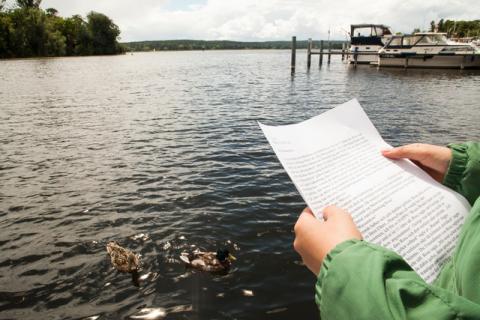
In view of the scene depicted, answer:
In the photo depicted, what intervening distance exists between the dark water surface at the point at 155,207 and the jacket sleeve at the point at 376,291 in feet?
13.1

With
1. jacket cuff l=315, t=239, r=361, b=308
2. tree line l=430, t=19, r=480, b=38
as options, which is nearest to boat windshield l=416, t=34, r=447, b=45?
jacket cuff l=315, t=239, r=361, b=308

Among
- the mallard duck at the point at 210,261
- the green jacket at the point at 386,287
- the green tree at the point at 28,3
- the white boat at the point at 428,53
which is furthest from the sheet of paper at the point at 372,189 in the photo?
the green tree at the point at 28,3

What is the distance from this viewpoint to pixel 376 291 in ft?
3.16

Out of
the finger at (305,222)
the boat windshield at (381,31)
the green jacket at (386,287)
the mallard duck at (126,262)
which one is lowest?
the mallard duck at (126,262)

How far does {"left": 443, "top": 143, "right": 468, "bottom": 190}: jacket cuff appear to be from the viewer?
5.78 ft

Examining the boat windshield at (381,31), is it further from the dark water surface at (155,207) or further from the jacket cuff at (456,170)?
the jacket cuff at (456,170)

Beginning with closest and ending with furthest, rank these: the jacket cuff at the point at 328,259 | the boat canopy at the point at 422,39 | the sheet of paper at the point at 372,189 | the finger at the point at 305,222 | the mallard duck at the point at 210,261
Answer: the jacket cuff at the point at 328,259 → the finger at the point at 305,222 → the sheet of paper at the point at 372,189 → the mallard duck at the point at 210,261 → the boat canopy at the point at 422,39

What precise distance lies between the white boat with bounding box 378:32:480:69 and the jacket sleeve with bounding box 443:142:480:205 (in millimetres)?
42482

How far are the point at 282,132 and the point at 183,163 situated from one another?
882cm

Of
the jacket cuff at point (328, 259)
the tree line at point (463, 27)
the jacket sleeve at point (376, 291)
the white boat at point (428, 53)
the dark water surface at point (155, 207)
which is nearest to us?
the jacket sleeve at point (376, 291)

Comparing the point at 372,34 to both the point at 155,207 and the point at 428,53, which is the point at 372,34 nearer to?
the point at 428,53

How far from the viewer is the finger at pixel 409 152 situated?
1.80 meters

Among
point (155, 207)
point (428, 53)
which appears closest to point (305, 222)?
point (155, 207)

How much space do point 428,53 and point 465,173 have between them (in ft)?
141
